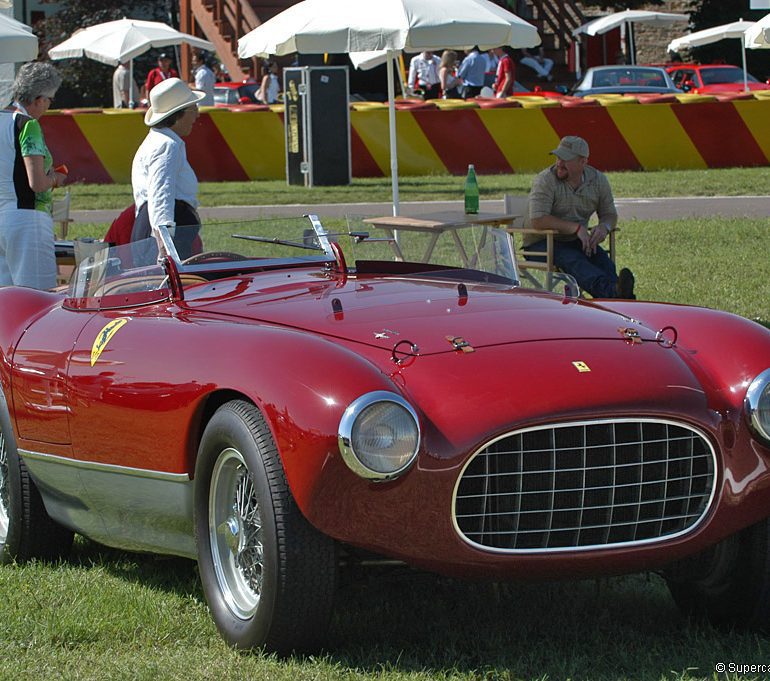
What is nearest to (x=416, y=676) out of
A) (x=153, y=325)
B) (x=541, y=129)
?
(x=153, y=325)

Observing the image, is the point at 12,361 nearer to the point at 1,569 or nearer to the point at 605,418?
the point at 1,569

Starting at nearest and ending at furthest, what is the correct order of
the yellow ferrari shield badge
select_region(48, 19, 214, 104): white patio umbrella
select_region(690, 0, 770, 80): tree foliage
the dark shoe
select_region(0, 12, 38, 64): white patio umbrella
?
the yellow ferrari shield badge, the dark shoe, select_region(0, 12, 38, 64): white patio umbrella, select_region(48, 19, 214, 104): white patio umbrella, select_region(690, 0, 770, 80): tree foliage

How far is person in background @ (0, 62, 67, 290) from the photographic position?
7.57 m

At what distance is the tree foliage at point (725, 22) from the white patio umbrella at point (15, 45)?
31.1 metres

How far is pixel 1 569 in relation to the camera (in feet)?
16.5

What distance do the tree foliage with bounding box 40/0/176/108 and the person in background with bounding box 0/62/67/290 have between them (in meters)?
29.8

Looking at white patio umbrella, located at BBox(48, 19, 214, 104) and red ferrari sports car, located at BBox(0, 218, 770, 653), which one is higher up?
white patio umbrella, located at BBox(48, 19, 214, 104)

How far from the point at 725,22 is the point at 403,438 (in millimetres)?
39894

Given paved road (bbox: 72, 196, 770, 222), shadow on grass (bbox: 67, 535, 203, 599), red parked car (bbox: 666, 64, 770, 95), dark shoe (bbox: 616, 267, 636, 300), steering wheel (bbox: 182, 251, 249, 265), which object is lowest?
shadow on grass (bbox: 67, 535, 203, 599)

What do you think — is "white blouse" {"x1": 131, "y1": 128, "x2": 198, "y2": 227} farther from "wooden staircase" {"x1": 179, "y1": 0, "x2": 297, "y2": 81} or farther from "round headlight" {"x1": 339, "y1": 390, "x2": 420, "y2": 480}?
"wooden staircase" {"x1": 179, "y1": 0, "x2": 297, "y2": 81}

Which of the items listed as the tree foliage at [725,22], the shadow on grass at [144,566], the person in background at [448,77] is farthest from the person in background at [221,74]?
the shadow on grass at [144,566]

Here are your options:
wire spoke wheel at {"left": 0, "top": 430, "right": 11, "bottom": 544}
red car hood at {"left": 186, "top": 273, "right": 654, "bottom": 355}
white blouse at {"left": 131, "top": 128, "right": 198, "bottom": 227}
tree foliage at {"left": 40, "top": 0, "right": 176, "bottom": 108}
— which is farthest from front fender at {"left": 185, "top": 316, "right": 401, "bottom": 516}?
tree foliage at {"left": 40, "top": 0, "right": 176, "bottom": 108}

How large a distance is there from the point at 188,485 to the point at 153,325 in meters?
0.59

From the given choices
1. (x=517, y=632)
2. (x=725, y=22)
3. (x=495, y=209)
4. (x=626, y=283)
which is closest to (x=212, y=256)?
(x=517, y=632)
